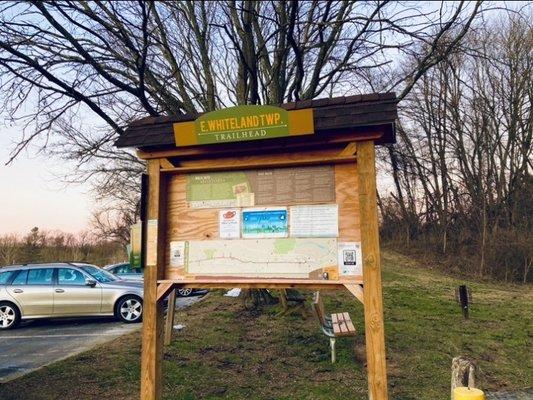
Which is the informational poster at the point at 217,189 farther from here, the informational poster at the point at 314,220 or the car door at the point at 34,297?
the car door at the point at 34,297

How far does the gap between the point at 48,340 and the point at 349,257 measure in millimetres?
7568

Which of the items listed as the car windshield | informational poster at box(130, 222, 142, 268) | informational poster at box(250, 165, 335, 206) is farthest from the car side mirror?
informational poster at box(250, 165, 335, 206)

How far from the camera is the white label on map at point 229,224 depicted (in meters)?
4.17

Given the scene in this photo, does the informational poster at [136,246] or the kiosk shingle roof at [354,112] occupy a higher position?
the kiosk shingle roof at [354,112]

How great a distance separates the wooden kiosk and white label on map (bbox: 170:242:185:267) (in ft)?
0.03

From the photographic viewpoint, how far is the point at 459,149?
1094 inches

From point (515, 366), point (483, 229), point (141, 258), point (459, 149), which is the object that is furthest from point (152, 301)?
point (459, 149)

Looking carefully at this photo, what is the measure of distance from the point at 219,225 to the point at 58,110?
6.27 metres

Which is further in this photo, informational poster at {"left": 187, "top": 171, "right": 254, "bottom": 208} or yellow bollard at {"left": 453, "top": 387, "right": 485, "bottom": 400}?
informational poster at {"left": 187, "top": 171, "right": 254, "bottom": 208}

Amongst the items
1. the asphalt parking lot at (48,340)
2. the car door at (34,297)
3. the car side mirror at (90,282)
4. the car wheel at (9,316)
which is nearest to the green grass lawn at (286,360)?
the asphalt parking lot at (48,340)

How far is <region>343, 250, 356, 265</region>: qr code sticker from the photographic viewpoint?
3.83m

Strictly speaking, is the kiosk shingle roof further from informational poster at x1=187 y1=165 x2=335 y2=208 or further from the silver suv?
the silver suv

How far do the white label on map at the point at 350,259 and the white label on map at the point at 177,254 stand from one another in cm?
157

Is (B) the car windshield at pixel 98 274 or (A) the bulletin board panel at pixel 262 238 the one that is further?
(B) the car windshield at pixel 98 274
